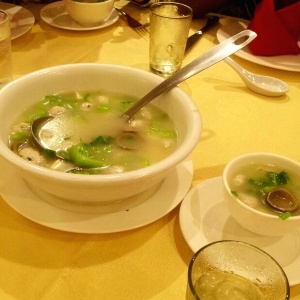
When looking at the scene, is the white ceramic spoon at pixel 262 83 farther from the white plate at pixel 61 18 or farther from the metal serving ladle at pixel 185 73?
the white plate at pixel 61 18

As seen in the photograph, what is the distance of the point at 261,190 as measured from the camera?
840 mm

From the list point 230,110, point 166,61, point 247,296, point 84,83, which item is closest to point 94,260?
point 247,296

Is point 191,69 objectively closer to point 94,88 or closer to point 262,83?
point 94,88

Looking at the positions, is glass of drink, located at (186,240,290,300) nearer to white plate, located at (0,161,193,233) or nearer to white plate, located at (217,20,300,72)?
white plate, located at (0,161,193,233)

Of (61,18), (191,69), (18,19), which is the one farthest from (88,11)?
(191,69)

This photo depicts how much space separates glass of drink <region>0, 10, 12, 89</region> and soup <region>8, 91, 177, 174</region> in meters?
0.32

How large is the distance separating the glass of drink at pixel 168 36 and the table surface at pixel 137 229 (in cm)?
8

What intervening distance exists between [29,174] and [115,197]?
160 mm

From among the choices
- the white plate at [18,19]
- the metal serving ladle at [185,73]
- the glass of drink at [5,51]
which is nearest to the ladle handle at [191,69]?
the metal serving ladle at [185,73]

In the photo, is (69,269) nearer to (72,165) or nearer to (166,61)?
(72,165)

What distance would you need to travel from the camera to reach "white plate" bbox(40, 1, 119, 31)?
1.74 metres

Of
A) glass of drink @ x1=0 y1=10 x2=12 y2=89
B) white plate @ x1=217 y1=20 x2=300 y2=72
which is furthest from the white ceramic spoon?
glass of drink @ x1=0 y1=10 x2=12 y2=89

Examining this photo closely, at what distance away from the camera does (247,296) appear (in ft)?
2.19

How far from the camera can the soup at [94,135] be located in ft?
2.85
